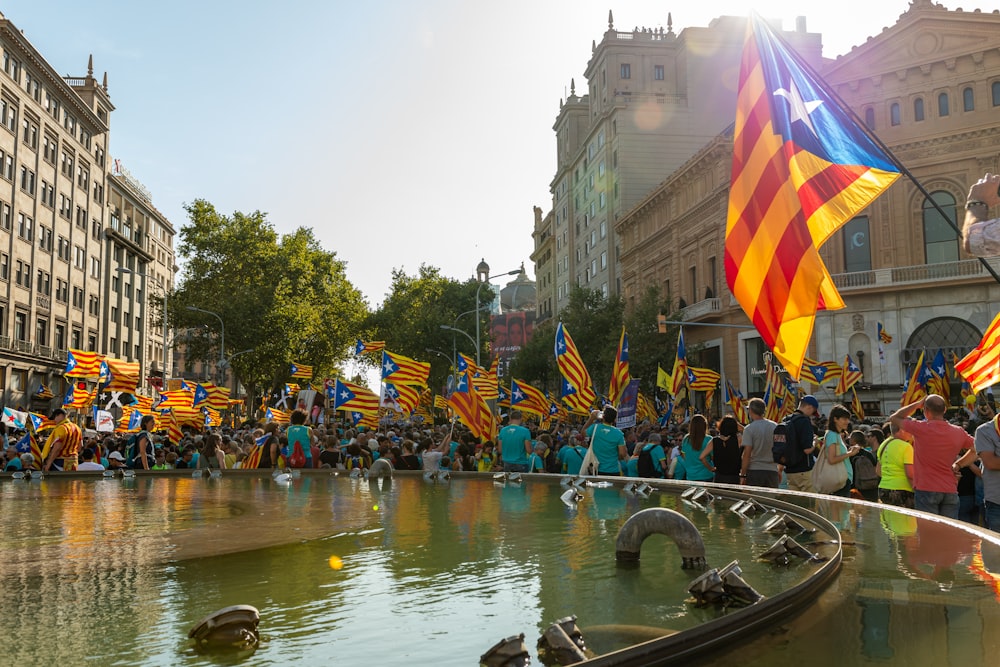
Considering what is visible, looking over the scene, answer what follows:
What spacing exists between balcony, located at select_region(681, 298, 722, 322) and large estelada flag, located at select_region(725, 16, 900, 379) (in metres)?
38.7

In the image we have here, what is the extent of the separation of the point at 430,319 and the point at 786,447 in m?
→ 65.1

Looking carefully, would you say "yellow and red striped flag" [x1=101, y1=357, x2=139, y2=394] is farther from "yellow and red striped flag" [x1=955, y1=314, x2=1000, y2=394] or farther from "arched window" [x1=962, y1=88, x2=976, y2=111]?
"arched window" [x1=962, y1=88, x2=976, y2=111]

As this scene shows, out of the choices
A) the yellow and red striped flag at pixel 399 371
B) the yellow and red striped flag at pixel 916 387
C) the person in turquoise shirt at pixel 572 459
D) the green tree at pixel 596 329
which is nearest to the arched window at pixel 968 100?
the yellow and red striped flag at pixel 916 387

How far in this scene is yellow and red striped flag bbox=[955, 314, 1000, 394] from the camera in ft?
20.2

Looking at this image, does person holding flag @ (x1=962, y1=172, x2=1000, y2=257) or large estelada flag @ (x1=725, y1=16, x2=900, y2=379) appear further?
large estelada flag @ (x1=725, y1=16, x2=900, y2=379)

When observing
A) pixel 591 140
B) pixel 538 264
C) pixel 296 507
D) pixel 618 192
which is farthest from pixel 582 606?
pixel 538 264

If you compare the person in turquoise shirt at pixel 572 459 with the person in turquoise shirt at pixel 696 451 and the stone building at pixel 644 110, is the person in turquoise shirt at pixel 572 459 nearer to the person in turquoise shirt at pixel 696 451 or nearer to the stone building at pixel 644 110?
the person in turquoise shirt at pixel 696 451

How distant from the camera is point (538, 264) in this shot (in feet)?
322

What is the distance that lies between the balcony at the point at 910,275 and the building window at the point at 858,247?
92 centimetres

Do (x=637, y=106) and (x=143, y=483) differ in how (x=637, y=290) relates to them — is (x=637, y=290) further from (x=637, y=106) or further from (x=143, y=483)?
(x=143, y=483)

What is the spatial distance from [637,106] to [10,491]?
188 feet

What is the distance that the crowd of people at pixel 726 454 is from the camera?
7.96m

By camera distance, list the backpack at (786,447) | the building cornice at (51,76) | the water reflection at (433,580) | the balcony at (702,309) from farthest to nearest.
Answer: the building cornice at (51,76) → the balcony at (702,309) → the backpack at (786,447) → the water reflection at (433,580)

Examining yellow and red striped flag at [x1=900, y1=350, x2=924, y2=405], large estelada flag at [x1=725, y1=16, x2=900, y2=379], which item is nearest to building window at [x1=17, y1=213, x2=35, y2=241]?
yellow and red striped flag at [x1=900, y1=350, x2=924, y2=405]
